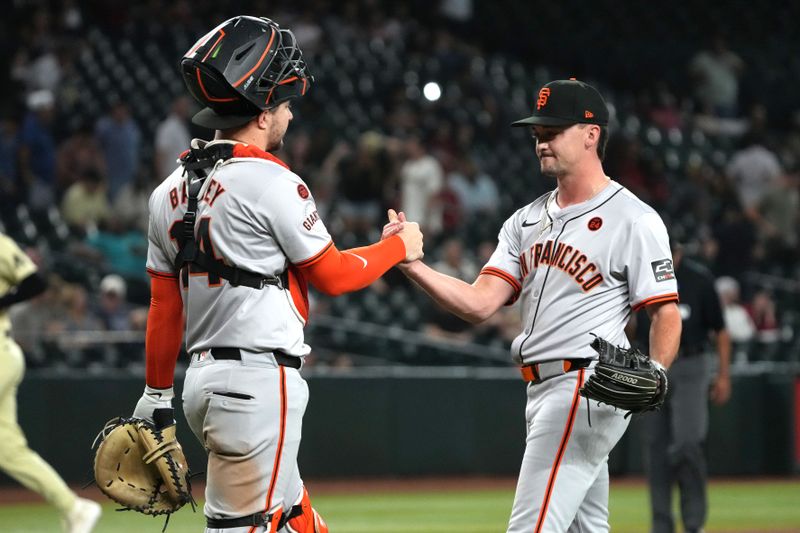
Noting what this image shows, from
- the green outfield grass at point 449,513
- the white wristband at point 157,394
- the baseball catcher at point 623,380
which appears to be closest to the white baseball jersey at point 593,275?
the baseball catcher at point 623,380

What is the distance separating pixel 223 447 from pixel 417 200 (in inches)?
409

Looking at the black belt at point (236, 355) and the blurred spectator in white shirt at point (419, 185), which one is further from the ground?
the blurred spectator in white shirt at point (419, 185)

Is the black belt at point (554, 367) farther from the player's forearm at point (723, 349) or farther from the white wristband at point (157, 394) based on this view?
the player's forearm at point (723, 349)

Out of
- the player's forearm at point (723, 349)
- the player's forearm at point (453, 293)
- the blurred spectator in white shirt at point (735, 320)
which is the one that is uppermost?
the player's forearm at point (453, 293)

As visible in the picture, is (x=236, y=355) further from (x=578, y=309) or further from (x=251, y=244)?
(x=578, y=309)

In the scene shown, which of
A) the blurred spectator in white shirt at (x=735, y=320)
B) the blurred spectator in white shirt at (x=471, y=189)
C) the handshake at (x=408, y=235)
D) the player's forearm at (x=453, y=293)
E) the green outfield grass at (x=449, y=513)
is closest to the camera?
the handshake at (x=408, y=235)

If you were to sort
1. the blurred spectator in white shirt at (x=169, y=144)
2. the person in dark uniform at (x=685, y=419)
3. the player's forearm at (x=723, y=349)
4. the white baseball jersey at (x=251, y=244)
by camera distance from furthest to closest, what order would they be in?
the blurred spectator in white shirt at (x=169, y=144) < the player's forearm at (x=723, y=349) < the person in dark uniform at (x=685, y=419) < the white baseball jersey at (x=251, y=244)

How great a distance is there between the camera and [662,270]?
480 cm

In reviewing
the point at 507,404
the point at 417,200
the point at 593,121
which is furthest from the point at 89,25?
the point at 593,121

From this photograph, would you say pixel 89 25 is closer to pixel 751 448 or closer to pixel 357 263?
pixel 751 448

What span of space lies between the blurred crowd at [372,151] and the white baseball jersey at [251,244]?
7933 mm

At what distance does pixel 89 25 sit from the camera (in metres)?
16.9

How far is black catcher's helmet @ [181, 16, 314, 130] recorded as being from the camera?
4.24 meters

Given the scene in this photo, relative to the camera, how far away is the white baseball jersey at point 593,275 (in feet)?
15.8
